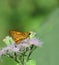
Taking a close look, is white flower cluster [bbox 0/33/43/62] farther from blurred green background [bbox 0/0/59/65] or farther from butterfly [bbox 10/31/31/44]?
blurred green background [bbox 0/0/59/65]

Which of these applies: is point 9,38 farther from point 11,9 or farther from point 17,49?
point 11,9

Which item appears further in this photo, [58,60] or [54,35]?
[54,35]

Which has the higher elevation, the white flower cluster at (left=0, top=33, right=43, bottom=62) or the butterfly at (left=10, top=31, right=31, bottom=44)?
the butterfly at (left=10, top=31, right=31, bottom=44)

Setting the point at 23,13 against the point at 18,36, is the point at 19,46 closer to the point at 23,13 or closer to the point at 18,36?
the point at 18,36

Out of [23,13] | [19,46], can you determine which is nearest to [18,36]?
[19,46]

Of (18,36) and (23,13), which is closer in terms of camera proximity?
(18,36)

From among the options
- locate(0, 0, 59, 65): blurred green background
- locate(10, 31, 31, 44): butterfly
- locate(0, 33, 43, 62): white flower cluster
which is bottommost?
locate(0, 33, 43, 62): white flower cluster

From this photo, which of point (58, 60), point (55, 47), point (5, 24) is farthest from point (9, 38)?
point (5, 24)

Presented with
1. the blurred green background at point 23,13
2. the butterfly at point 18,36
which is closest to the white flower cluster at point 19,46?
the butterfly at point 18,36

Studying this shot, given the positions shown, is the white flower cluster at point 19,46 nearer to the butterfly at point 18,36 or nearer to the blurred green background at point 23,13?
the butterfly at point 18,36

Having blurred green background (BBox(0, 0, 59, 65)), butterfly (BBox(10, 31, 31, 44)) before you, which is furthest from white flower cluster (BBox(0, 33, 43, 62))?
blurred green background (BBox(0, 0, 59, 65))

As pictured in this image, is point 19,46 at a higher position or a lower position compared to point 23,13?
lower
